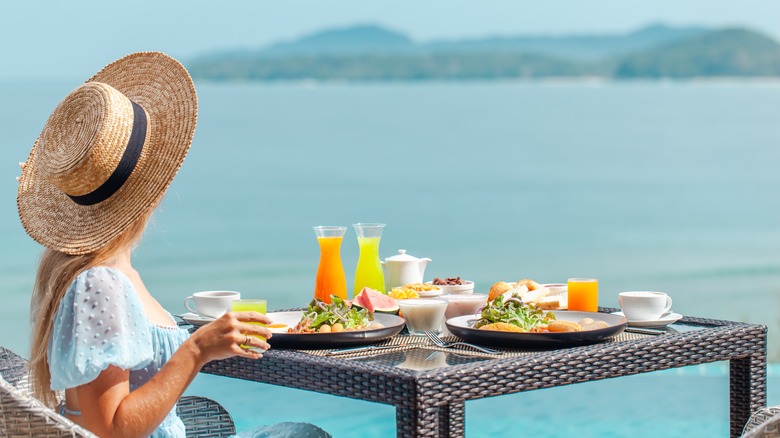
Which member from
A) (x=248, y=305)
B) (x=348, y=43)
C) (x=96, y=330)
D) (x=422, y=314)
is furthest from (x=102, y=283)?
(x=348, y=43)

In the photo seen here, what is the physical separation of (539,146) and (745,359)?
33.0 m

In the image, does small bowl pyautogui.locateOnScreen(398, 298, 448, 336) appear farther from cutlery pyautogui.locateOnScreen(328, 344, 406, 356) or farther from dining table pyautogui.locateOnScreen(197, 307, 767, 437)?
A: cutlery pyautogui.locateOnScreen(328, 344, 406, 356)

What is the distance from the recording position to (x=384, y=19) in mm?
42250

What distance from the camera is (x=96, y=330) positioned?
6.84 ft

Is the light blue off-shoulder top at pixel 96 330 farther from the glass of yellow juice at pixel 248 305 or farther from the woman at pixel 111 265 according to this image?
the glass of yellow juice at pixel 248 305

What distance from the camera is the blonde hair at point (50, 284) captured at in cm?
221

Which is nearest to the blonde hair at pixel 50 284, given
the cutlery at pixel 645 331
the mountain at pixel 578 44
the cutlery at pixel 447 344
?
the cutlery at pixel 447 344

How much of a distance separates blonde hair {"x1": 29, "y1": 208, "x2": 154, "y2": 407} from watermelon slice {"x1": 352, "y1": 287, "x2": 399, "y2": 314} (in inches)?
33.3

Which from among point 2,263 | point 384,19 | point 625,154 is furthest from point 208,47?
point 2,263

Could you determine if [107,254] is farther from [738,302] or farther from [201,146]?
[201,146]

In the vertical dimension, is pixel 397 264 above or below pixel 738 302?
above

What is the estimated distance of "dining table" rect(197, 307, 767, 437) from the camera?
7.29 ft

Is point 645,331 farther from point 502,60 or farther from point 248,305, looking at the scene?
point 502,60

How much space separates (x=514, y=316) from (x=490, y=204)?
25359 mm
